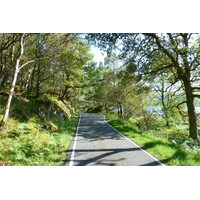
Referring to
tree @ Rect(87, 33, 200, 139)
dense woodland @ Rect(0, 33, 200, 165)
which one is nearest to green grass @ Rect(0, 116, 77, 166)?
dense woodland @ Rect(0, 33, 200, 165)

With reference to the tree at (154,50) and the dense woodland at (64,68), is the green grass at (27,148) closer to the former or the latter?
the dense woodland at (64,68)

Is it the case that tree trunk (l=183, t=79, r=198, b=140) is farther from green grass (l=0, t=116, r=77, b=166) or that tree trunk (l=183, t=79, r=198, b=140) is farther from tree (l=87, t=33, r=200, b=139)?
green grass (l=0, t=116, r=77, b=166)

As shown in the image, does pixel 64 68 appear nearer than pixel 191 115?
No

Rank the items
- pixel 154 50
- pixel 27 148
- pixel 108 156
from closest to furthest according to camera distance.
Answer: pixel 108 156, pixel 27 148, pixel 154 50

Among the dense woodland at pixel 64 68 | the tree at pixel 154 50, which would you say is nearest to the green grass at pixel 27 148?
the dense woodland at pixel 64 68

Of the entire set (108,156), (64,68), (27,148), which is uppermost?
(64,68)

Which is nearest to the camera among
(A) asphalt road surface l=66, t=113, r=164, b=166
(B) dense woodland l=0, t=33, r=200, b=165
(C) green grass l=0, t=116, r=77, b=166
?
(C) green grass l=0, t=116, r=77, b=166

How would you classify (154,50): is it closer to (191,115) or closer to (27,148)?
(191,115)

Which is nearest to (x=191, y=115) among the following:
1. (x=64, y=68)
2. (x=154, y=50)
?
(x=154, y=50)

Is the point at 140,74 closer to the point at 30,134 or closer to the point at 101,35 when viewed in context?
the point at 101,35

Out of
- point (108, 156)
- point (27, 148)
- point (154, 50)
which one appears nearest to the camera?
point (108, 156)

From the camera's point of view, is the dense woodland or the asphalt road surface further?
the dense woodland
